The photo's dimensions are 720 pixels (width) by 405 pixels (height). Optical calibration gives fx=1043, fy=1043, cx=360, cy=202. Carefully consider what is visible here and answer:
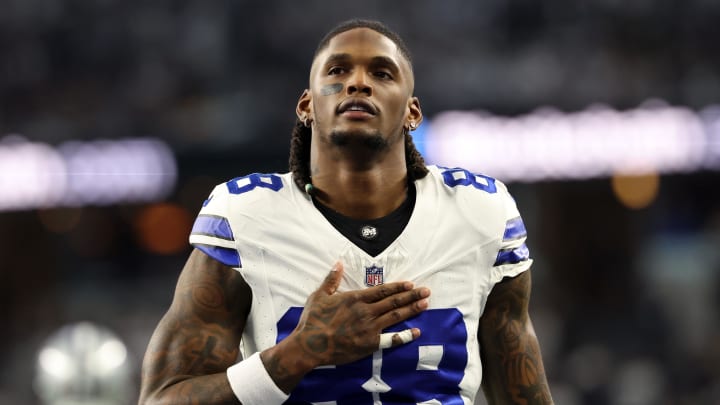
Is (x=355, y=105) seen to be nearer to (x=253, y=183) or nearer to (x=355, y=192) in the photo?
(x=355, y=192)

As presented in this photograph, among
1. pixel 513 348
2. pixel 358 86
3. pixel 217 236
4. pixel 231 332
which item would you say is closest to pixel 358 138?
pixel 358 86

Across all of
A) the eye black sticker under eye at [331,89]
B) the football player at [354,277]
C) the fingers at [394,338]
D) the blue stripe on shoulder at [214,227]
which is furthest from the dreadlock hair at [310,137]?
the fingers at [394,338]

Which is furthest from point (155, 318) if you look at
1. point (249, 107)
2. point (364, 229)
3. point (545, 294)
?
point (364, 229)

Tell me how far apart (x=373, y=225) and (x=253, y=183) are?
35cm

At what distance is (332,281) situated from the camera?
2.60 metres

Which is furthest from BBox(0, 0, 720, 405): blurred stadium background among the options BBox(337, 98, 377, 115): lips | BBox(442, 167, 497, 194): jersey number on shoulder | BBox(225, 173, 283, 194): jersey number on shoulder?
BBox(337, 98, 377, 115): lips

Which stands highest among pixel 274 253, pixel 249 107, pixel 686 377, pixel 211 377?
pixel 249 107

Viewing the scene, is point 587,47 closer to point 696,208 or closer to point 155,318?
point 696,208

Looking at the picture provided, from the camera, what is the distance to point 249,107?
397 inches

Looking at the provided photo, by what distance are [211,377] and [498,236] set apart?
863 mm

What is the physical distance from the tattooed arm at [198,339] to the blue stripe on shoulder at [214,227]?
0.07 metres

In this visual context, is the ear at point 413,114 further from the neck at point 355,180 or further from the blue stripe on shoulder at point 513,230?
the blue stripe on shoulder at point 513,230

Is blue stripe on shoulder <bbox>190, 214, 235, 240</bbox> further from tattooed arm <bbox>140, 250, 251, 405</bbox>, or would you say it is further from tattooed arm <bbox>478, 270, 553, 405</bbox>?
tattooed arm <bbox>478, 270, 553, 405</bbox>

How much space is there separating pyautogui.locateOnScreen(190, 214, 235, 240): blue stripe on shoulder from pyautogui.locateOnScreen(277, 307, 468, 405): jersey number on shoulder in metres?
0.26
